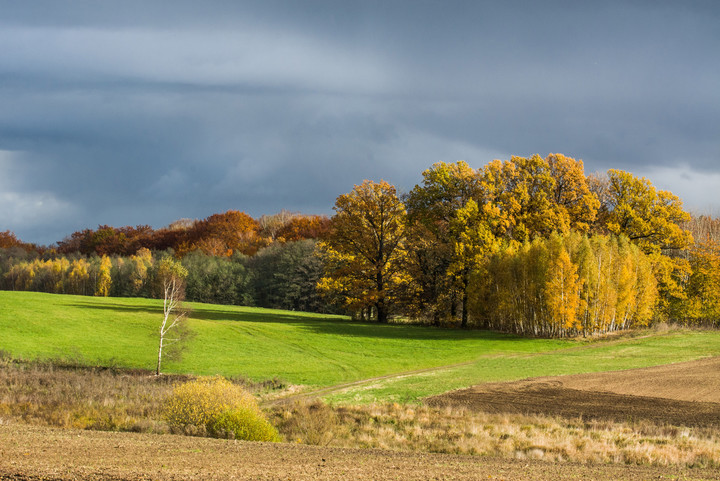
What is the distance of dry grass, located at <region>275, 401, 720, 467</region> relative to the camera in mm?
15734

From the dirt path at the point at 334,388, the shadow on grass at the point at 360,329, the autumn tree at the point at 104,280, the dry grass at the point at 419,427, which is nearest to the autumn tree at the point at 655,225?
the shadow on grass at the point at 360,329

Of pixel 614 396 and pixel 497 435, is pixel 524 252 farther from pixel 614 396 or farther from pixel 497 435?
pixel 497 435

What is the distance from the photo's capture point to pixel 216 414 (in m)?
16.6

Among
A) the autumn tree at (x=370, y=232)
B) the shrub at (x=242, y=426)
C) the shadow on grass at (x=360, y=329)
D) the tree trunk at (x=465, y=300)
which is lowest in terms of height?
the shrub at (x=242, y=426)

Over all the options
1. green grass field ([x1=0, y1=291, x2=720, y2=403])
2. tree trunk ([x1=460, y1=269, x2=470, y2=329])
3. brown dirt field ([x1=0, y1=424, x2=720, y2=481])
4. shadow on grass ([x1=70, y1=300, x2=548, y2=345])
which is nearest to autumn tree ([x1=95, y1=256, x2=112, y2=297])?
shadow on grass ([x1=70, y1=300, x2=548, y2=345])

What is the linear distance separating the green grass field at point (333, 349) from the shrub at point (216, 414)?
926cm

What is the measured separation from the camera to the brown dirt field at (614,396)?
23.2m

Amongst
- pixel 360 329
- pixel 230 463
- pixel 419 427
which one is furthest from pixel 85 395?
pixel 360 329

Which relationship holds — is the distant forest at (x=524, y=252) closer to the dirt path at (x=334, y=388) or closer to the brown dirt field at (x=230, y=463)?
the dirt path at (x=334, y=388)

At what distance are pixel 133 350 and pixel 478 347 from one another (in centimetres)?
2412

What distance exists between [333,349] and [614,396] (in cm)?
1999

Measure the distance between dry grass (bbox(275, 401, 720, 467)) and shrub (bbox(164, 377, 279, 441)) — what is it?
165 cm

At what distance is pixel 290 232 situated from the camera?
392 ft

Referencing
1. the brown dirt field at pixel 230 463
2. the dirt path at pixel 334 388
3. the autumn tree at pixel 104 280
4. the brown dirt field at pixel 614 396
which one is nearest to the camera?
the brown dirt field at pixel 230 463
